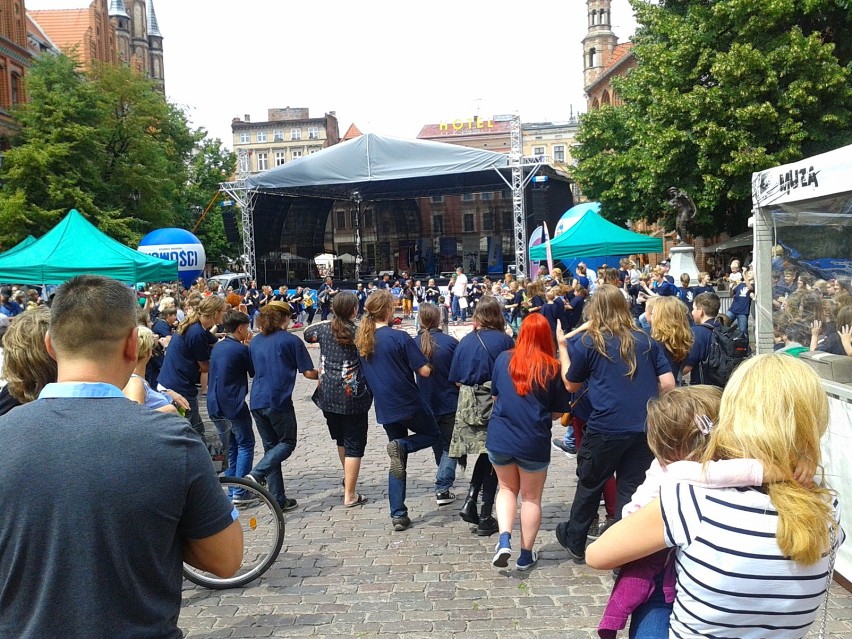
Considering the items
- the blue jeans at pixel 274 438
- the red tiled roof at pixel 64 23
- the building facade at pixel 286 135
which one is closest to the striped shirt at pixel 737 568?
the blue jeans at pixel 274 438

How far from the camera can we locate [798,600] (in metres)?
2.00

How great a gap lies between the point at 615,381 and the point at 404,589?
1784 millimetres

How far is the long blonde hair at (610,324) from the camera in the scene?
469cm

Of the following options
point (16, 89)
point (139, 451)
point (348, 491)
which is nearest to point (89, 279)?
point (139, 451)

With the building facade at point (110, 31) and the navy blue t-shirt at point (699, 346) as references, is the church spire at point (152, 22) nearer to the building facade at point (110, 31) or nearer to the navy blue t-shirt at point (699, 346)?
the building facade at point (110, 31)

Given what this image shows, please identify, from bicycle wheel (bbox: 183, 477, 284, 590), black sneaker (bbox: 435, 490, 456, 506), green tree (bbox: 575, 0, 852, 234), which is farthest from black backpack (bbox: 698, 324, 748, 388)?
green tree (bbox: 575, 0, 852, 234)

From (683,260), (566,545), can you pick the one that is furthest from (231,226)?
(566,545)

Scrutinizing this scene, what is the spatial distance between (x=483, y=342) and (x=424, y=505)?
69.1 inches

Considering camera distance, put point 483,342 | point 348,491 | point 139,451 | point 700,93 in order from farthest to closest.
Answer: point 700,93
point 348,491
point 483,342
point 139,451

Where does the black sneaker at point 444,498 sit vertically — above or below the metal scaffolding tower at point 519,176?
below

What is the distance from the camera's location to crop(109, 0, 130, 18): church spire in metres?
76.4

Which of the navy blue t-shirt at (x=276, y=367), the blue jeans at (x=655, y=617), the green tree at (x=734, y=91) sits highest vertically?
the green tree at (x=734, y=91)

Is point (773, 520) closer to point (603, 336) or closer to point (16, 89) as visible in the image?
point (603, 336)

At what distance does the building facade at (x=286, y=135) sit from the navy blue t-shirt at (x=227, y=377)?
10069 cm
